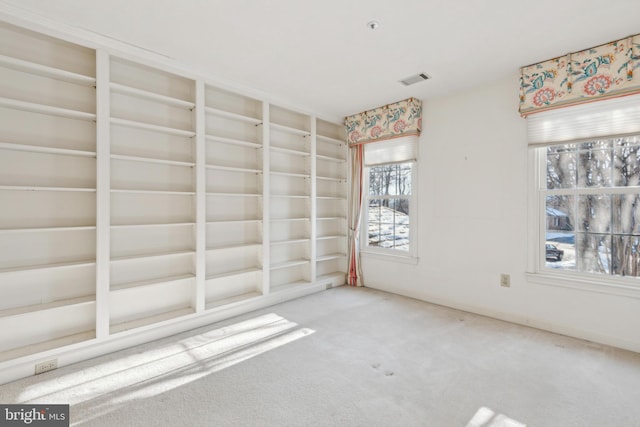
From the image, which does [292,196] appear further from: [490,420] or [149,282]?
[490,420]

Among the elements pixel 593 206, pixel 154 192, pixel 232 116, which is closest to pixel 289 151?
pixel 232 116

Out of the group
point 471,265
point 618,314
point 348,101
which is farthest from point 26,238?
point 618,314

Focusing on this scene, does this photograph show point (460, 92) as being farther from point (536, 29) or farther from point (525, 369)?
point (525, 369)

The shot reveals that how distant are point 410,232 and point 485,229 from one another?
0.92 metres

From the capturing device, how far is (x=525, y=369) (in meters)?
2.23

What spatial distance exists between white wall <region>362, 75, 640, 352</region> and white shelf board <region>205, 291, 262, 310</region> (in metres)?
1.92

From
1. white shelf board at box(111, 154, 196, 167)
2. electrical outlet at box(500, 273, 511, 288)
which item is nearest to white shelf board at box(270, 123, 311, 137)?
white shelf board at box(111, 154, 196, 167)

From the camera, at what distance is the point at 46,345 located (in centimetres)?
232

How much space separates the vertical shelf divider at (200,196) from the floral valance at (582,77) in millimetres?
3092

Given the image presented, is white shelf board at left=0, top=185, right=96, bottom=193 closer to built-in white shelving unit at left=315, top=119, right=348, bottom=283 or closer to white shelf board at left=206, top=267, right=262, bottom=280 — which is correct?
white shelf board at left=206, top=267, right=262, bottom=280

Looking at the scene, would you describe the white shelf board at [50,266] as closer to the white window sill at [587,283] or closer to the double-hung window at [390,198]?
the double-hung window at [390,198]

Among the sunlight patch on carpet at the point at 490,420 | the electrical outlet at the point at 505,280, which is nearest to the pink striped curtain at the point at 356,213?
the electrical outlet at the point at 505,280

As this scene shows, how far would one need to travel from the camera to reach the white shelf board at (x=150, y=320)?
2627 mm

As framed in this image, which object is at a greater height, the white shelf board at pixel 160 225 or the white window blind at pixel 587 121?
the white window blind at pixel 587 121
